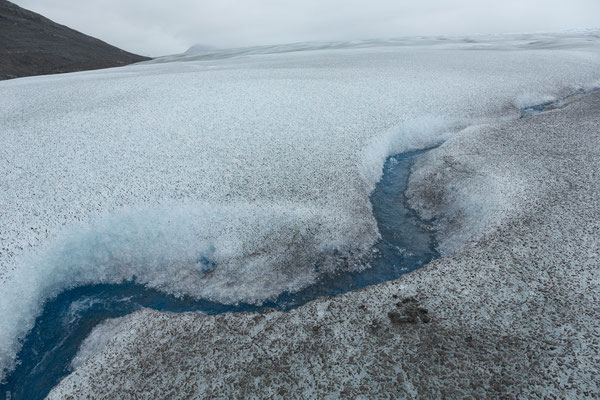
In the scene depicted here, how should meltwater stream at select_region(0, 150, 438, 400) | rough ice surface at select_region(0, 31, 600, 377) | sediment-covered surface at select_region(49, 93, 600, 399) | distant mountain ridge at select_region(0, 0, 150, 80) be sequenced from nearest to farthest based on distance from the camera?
1. sediment-covered surface at select_region(49, 93, 600, 399)
2. meltwater stream at select_region(0, 150, 438, 400)
3. rough ice surface at select_region(0, 31, 600, 377)
4. distant mountain ridge at select_region(0, 0, 150, 80)

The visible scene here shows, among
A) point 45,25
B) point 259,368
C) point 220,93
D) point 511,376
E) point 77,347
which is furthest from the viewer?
point 45,25

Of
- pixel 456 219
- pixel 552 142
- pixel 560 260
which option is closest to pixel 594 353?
pixel 560 260

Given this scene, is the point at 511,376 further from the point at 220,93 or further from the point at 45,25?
the point at 45,25

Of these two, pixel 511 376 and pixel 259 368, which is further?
pixel 259 368

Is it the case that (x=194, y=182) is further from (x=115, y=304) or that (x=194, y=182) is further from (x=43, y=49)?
(x=43, y=49)

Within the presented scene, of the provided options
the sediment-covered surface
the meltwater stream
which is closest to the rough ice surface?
the meltwater stream

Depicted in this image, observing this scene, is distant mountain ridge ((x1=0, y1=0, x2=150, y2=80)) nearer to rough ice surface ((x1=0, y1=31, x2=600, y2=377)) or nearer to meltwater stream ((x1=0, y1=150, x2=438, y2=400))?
rough ice surface ((x1=0, y1=31, x2=600, y2=377))

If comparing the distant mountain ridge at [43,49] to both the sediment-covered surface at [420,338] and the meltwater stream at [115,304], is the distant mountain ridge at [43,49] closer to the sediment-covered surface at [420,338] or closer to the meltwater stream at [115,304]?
the meltwater stream at [115,304]
